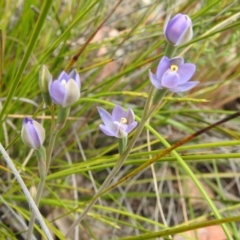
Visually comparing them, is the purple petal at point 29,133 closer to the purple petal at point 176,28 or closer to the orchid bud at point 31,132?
the orchid bud at point 31,132

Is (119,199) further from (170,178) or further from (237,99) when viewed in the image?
(237,99)

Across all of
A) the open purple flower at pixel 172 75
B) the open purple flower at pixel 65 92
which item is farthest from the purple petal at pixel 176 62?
the open purple flower at pixel 65 92

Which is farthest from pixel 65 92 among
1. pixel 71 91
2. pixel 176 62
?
pixel 176 62

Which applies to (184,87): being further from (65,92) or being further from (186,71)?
(65,92)

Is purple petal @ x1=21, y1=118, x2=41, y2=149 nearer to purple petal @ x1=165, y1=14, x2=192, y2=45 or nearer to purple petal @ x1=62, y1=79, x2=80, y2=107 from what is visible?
purple petal @ x1=62, y1=79, x2=80, y2=107

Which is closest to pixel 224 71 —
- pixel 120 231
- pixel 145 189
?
pixel 145 189

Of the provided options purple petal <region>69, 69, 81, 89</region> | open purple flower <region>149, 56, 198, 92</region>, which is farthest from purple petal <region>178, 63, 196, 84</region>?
purple petal <region>69, 69, 81, 89</region>
